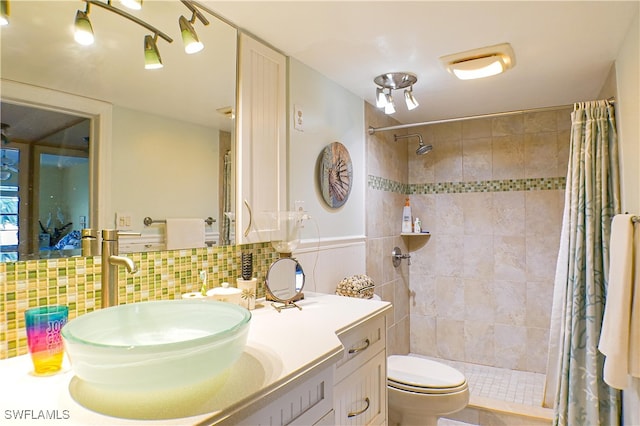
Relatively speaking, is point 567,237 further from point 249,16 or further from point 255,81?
point 249,16

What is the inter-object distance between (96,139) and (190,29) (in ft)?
1.87

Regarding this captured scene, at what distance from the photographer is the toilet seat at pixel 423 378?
2.01 m

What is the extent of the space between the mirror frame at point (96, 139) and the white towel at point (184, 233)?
0.81 feet

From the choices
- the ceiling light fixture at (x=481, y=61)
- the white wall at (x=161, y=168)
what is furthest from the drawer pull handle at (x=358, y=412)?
the ceiling light fixture at (x=481, y=61)

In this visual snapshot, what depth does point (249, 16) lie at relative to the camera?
5.16 feet

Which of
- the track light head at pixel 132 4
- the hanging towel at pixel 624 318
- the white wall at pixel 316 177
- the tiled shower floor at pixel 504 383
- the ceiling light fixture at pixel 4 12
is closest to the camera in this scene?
the ceiling light fixture at pixel 4 12

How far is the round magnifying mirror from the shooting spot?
160cm

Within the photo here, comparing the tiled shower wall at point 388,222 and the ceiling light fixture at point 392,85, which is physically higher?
the ceiling light fixture at point 392,85

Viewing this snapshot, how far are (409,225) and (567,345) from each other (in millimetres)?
1508

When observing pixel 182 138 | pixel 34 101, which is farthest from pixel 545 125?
pixel 34 101

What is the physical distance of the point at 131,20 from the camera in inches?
50.3

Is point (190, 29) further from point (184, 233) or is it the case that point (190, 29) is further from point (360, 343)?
point (360, 343)

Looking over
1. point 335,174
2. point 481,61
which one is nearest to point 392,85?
point 481,61

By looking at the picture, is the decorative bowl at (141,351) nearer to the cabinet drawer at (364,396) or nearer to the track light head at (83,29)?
the cabinet drawer at (364,396)
